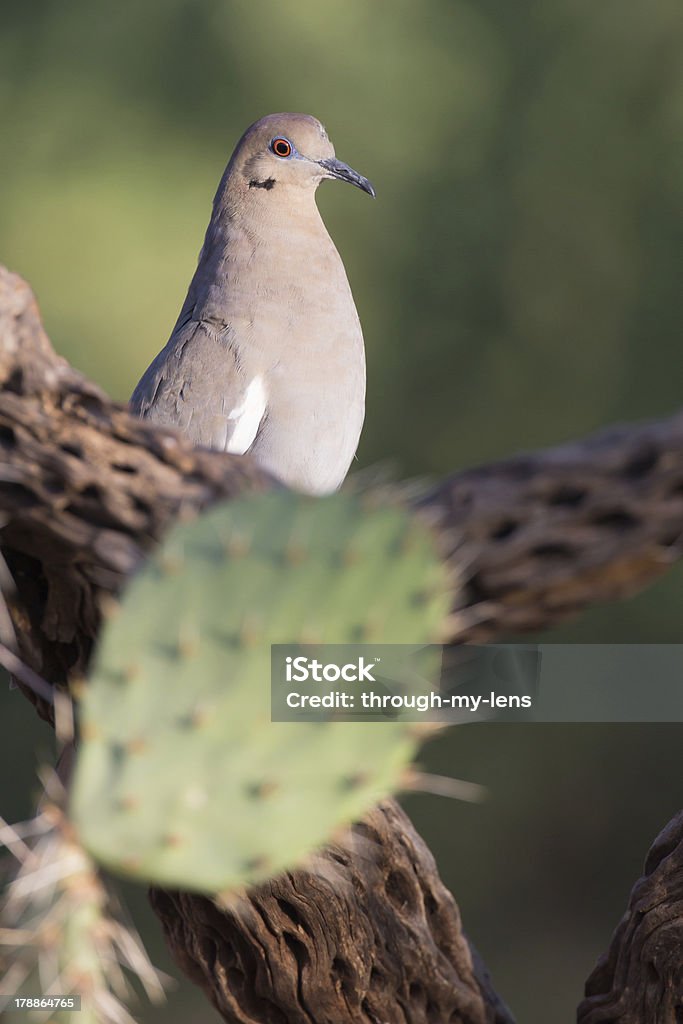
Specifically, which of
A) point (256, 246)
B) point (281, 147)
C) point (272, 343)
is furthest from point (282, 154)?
point (272, 343)

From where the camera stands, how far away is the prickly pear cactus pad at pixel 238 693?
0.59m

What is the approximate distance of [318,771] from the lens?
2.04 feet

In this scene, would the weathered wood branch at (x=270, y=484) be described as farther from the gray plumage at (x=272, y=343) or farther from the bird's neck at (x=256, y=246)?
the bird's neck at (x=256, y=246)

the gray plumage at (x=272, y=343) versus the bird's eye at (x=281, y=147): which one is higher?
the bird's eye at (x=281, y=147)

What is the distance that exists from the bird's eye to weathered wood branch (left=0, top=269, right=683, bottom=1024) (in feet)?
2.16

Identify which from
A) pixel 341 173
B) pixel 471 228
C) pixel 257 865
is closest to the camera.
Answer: pixel 257 865

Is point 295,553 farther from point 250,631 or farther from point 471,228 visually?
point 471,228

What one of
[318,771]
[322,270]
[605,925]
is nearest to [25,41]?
[322,270]

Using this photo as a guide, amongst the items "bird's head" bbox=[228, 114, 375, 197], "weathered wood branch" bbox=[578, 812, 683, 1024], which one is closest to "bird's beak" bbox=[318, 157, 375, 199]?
"bird's head" bbox=[228, 114, 375, 197]

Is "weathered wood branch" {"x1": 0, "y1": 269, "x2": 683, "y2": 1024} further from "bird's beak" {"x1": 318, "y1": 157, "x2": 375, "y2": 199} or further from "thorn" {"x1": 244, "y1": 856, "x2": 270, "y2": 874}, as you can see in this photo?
"bird's beak" {"x1": 318, "y1": 157, "x2": 375, "y2": 199}

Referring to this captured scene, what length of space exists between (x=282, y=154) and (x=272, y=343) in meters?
0.25

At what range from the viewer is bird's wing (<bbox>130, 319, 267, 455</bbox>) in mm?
1324

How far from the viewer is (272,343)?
134cm

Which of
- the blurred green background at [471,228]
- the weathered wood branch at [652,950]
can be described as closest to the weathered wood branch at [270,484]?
the weathered wood branch at [652,950]
